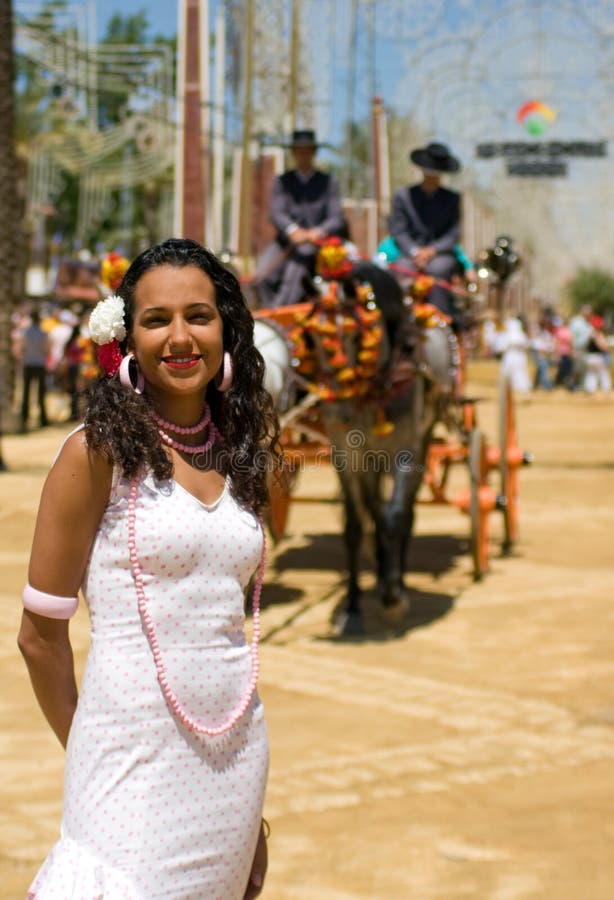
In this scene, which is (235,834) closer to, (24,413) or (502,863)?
(502,863)

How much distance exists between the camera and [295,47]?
1822 cm

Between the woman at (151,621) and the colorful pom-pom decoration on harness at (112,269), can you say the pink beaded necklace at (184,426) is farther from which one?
the colorful pom-pom decoration on harness at (112,269)

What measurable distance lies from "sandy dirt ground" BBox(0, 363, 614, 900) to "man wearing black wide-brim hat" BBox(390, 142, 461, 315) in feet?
6.07

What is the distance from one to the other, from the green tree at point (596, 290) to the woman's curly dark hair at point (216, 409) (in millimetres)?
77807

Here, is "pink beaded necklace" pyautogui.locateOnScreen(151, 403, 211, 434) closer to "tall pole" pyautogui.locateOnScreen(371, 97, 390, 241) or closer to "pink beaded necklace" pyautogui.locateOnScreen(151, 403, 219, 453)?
"pink beaded necklace" pyautogui.locateOnScreen(151, 403, 219, 453)

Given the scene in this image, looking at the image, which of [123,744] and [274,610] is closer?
[123,744]

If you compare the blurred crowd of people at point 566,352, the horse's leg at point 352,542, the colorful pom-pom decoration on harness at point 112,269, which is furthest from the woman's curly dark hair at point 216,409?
→ the blurred crowd of people at point 566,352

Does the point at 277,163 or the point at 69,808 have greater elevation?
the point at 277,163

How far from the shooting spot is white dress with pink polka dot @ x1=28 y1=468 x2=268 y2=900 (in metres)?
2.37

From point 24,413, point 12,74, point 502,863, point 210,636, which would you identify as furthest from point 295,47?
point 210,636

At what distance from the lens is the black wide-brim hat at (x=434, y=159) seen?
31.4 feet

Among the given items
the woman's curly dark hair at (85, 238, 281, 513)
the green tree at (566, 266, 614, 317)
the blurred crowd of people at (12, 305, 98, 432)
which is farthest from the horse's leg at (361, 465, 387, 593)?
the green tree at (566, 266, 614, 317)

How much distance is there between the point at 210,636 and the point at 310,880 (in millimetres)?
2095

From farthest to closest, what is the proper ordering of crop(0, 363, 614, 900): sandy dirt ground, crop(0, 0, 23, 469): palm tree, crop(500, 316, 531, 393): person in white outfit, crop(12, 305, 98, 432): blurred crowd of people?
1. crop(500, 316, 531, 393): person in white outfit
2. crop(12, 305, 98, 432): blurred crowd of people
3. crop(0, 0, 23, 469): palm tree
4. crop(0, 363, 614, 900): sandy dirt ground
